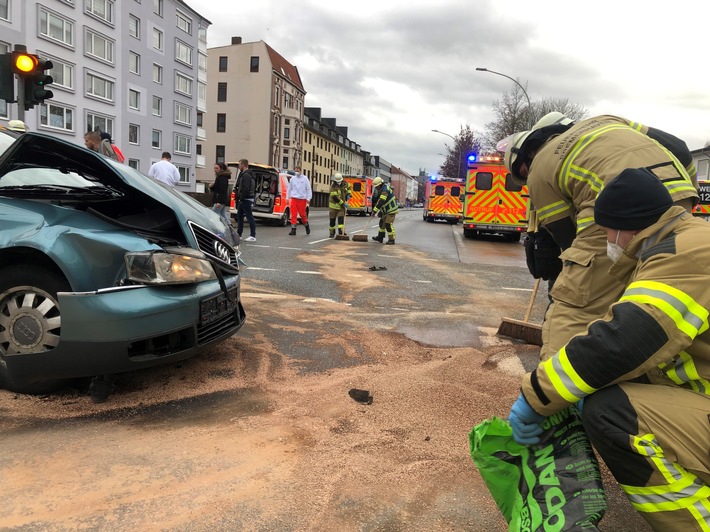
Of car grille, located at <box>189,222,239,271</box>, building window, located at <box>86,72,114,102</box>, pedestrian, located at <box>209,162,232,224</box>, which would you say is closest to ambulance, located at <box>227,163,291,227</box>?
pedestrian, located at <box>209,162,232,224</box>

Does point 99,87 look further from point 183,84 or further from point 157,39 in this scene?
point 183,84

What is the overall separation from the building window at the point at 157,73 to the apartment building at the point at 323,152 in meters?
32.1

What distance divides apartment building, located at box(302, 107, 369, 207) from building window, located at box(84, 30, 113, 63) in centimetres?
3846

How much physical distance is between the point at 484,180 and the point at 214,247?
Result: 49.2 feet

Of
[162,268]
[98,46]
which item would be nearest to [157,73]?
[98,46]

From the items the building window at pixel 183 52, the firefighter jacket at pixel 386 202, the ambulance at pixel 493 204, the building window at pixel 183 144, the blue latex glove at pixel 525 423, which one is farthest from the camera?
the building window at pixel 183 144

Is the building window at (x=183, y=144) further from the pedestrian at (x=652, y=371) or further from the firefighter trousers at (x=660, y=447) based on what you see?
the firefighter trousers at (x=660, y=447)

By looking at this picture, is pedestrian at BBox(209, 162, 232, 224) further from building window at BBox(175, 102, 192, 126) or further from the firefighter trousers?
building window at BBox(175, 102, 192, 126)

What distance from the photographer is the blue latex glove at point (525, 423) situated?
6.06ft

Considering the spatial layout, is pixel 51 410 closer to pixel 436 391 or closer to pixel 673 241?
pixel 436 391

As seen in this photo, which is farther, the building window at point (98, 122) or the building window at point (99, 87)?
the building window at point (98, 122)

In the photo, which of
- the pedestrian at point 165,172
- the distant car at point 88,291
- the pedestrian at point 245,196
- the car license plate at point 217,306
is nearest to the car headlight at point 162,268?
the distant car at point 88,291

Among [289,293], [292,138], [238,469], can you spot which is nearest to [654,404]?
[238,469]

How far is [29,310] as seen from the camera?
3.02 metres
